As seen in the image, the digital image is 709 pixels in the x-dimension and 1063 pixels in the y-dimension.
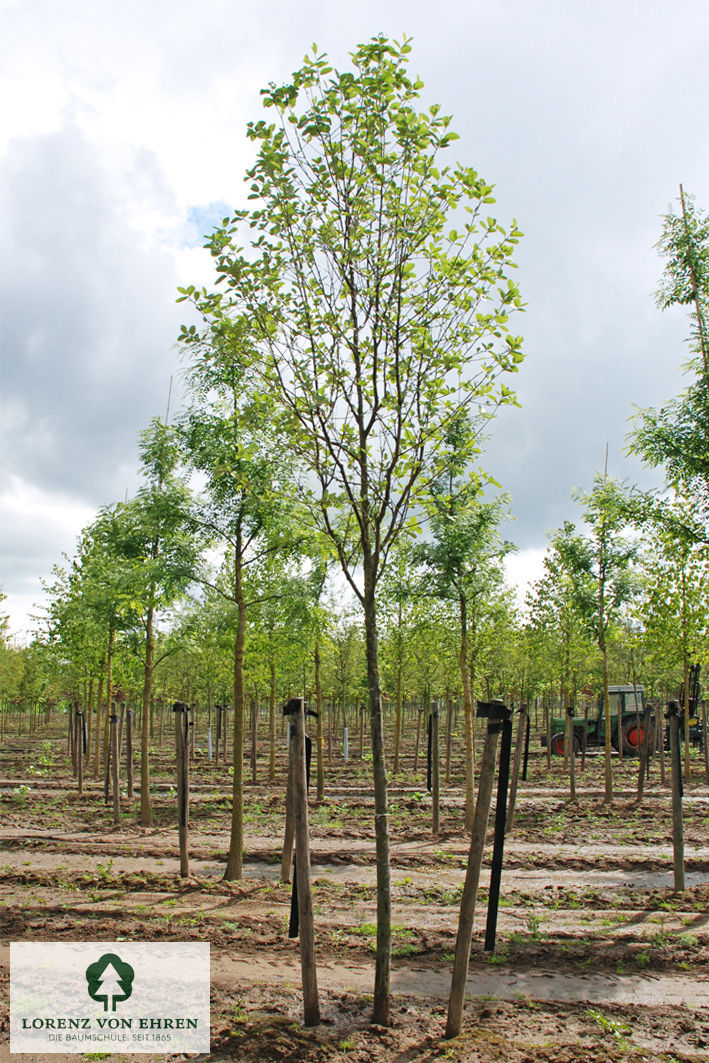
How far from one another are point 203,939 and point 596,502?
12.4 meters

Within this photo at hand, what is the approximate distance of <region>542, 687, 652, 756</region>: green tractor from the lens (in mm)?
26578

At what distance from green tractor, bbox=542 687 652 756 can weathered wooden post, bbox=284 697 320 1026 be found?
75.1 ft

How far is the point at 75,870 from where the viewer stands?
10.6 meters

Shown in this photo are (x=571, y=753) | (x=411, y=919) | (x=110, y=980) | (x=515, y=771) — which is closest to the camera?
(x=110, y=980)

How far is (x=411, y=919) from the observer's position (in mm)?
8320

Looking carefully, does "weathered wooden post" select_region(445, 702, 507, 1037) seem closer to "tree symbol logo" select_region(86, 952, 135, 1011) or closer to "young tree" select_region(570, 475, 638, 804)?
"tree symbol logo" select_region(86, 952, 135, 1011)

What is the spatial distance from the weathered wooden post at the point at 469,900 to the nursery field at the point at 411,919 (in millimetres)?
221

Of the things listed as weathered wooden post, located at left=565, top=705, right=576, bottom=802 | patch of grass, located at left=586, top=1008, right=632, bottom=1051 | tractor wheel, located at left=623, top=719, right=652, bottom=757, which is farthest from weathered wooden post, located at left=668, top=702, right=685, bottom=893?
tractor wheel, located at left=623, top=719, right=652, bottom=757

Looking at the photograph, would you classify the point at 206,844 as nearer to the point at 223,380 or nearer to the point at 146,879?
the point at 146,879

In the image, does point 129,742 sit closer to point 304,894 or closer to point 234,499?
point 234,499

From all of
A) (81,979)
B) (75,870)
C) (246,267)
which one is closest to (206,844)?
(75,870)

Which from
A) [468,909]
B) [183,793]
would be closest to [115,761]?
[183,793]

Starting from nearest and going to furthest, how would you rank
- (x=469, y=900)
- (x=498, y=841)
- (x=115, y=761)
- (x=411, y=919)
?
(x=469, y=900), (x=498, y=841), (x=411, y=919), (x=115, y=761)

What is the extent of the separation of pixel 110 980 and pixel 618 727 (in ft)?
77.9
